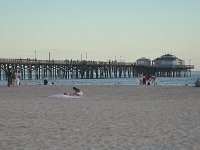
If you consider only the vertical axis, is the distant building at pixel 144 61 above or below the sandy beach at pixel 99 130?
above

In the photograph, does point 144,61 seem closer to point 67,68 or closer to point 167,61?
point 167,61

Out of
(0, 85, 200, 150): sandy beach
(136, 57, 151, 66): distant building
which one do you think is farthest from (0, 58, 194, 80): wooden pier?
(0, 85, 200, 150): sandy beach

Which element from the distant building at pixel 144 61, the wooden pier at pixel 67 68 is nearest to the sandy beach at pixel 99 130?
the wooden pier at pixel 67 68

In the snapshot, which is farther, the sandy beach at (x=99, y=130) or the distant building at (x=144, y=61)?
the distant building at (x=144, y=61)

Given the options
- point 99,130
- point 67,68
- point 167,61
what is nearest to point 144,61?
point 167,61

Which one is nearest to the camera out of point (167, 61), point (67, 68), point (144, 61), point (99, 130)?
point (99, 130)

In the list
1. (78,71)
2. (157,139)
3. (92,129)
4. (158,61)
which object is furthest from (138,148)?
(158,61)

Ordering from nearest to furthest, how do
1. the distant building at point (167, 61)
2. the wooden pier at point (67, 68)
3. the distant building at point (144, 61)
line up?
the wooden pier at point (67, 68) < the distant building at point (144, 61) < the distant building at point (167, 61)

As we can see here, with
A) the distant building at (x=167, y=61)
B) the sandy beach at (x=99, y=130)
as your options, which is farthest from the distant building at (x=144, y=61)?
the sandy beach at (x=99, y=130)

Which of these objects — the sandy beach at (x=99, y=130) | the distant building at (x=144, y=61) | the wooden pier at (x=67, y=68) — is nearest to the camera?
the sandy beach at (x=99, y=130)

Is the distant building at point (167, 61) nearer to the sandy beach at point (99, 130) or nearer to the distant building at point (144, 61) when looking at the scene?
the distant building at point (144, 61)

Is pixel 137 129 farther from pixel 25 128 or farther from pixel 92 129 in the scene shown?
pixel 25 128

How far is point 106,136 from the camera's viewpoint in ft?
28.0

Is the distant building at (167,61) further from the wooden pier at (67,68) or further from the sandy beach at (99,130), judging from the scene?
the sandy beach at (99,130)
